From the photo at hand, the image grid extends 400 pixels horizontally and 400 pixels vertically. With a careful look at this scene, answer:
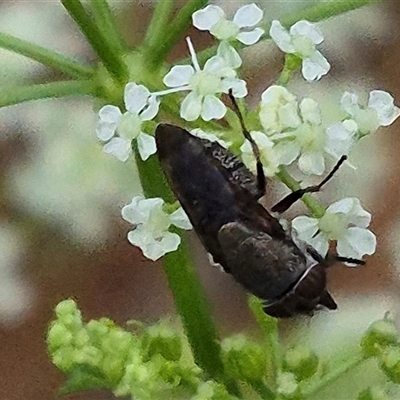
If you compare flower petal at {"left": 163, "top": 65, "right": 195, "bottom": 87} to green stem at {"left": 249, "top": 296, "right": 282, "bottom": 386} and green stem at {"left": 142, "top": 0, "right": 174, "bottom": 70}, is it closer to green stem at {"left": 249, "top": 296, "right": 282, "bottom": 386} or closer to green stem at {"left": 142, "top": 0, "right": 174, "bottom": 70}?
green stem at {"left": 142, "top": 0, "right": 174, "bottom": 70}

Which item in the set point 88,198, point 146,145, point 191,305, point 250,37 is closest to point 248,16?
point 250,37

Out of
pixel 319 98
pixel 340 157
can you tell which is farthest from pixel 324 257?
pixel 319 98

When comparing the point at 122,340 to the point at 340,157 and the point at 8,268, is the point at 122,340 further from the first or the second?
the point at 8,268

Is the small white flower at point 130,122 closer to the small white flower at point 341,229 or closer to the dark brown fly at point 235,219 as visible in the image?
the dark brown fly at point 235,219

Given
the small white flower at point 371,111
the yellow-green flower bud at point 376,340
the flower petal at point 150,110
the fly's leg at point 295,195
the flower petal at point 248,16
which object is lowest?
the yellow-green flower bud at point 376,340

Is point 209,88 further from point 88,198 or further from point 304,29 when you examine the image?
point 88,198

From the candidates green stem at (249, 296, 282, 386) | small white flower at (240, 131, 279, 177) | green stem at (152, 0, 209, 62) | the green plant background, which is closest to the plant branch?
green stem at (152, 0, 209, 62)

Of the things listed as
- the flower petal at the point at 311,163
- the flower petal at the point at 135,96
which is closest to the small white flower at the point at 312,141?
the flower petal at the point at 311,163
